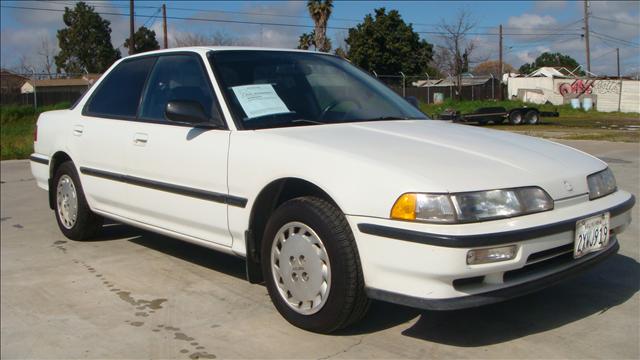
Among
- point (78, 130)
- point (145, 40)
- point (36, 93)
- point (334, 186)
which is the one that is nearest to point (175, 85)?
point (78, 130)

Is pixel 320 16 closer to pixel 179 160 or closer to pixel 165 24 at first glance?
pixel 165 24

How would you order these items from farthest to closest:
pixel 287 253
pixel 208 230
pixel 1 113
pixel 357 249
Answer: pixel 1 113 → pixel 208 230 → pixel 287 253 → pixel 357 249

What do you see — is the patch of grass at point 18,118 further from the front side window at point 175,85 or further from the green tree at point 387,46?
the green tree at point 387,46

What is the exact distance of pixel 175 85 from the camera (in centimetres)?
438

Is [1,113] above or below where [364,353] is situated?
above

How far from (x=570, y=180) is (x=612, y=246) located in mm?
576

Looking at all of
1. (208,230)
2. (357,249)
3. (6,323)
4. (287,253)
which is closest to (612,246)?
(357,249)

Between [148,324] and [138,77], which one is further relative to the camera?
[138,77]

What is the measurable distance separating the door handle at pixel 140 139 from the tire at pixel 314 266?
4.46ft

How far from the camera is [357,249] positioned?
3010 mm

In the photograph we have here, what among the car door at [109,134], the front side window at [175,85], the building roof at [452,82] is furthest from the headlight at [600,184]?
the building roof at [452,82]

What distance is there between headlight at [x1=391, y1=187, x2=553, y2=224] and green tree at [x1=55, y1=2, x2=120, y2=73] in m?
60.0

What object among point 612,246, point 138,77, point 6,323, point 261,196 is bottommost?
point 6,323

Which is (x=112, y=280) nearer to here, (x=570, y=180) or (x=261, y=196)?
(x=261, y=196)
